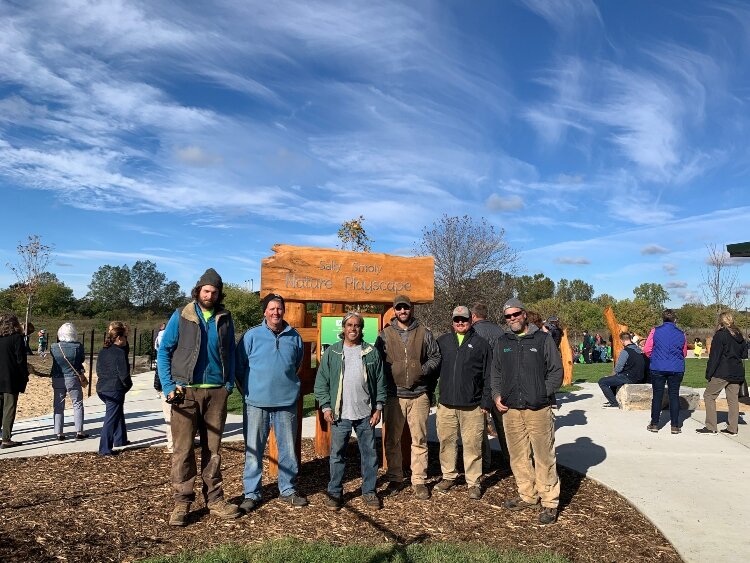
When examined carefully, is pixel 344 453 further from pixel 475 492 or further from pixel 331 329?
pixel 331 329

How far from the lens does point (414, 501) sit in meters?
5.23

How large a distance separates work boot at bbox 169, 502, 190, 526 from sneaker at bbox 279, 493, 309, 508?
85 centimetres

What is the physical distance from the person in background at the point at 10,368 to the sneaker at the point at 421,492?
4753 mm

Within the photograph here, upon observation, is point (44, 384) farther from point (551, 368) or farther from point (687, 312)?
point (687, 312)

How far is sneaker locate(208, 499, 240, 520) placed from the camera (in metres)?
4.61

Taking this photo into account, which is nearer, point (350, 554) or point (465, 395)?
point (350, 554)

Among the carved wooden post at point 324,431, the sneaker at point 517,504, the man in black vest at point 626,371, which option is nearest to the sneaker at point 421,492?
the sneaker at point 517,504

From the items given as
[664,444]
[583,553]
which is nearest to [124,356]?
[583,553]

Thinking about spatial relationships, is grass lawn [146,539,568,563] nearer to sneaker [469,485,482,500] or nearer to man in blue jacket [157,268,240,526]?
man in blue jacket [157,268,240,526]

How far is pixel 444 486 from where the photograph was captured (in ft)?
18.1

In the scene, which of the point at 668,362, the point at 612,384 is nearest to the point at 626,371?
the point at 612,384

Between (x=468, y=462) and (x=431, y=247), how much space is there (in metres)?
24.5

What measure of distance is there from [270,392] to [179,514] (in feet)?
3.74

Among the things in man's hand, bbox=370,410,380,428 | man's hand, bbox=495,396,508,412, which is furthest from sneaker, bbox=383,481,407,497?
man's hand, bbox=495,396,508,412
